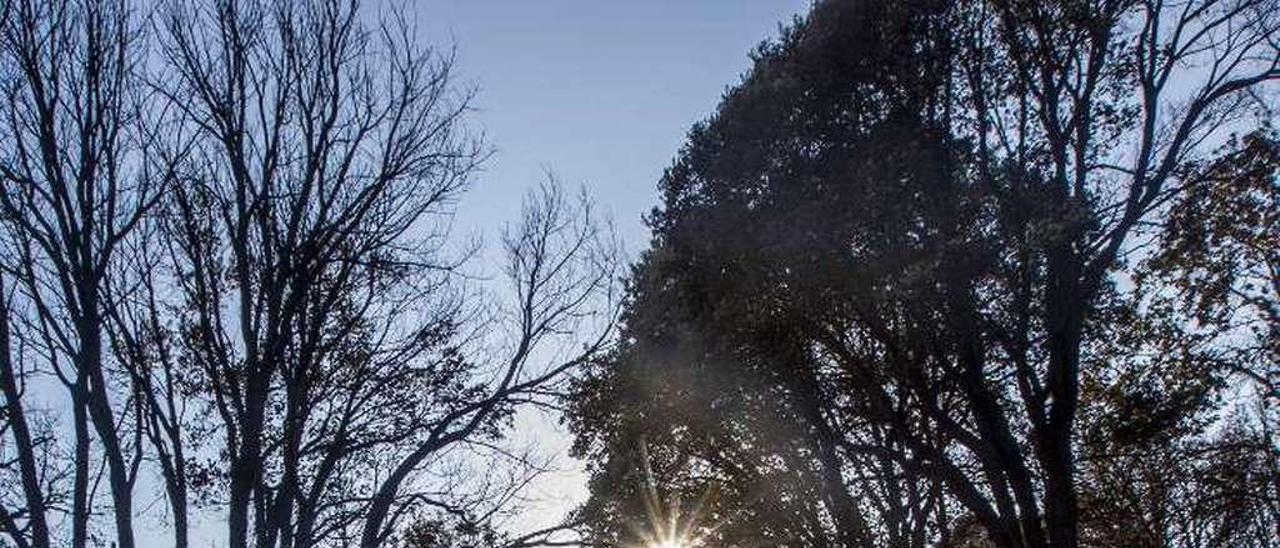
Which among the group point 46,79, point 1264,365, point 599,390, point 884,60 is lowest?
point 1264,365

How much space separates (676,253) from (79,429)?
7.70 m

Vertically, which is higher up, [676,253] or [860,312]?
[676,253]

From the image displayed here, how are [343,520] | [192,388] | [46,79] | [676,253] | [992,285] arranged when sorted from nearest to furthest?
[46,79]
[192,388]
[343,520]
[992,285]
[676,253]

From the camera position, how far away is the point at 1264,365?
39.7 ft

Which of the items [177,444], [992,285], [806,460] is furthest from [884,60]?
[177,444]

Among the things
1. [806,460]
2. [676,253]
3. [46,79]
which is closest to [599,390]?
[676,253]

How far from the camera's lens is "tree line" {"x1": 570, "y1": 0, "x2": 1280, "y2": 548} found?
10.9 metres

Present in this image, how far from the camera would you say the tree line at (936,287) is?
10.9 meters

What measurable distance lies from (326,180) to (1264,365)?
11088mm

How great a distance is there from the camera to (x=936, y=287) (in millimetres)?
10883

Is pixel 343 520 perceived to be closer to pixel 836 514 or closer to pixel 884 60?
pixel 836 514

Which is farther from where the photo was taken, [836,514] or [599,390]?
[836,514]

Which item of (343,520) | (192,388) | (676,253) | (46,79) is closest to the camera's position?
(46,79)

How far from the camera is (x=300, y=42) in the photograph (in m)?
7.29
